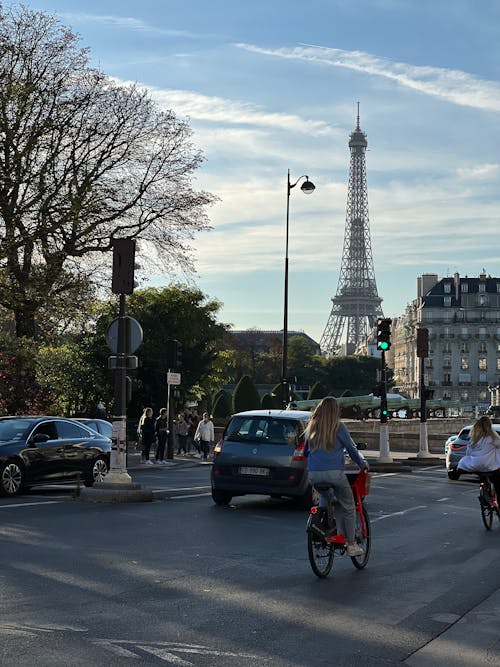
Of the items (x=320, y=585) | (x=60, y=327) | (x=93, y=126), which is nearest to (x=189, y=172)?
(x=93, y=126)

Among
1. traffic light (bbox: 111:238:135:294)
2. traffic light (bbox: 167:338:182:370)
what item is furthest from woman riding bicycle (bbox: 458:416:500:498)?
traffic light (bbox: 167:338:182:370)

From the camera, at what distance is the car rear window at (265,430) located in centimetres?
1906

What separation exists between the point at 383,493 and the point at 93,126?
21650mm

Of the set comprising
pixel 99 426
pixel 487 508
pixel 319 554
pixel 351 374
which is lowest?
pixel 319 554

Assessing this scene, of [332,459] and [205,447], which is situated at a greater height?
[332,459]

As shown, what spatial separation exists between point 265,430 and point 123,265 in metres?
3.96

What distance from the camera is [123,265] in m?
20.6

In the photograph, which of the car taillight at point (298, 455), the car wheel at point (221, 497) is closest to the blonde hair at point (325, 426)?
the car taillight at point (298, 455)

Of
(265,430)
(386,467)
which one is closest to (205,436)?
(386,467)

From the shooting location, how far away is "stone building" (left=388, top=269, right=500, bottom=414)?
19025 centimetres

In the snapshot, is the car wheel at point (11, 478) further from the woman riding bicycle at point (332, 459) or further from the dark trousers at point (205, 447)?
the dark trousers at point (205, 447)

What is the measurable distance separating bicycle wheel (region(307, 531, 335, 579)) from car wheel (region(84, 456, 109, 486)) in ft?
41.4

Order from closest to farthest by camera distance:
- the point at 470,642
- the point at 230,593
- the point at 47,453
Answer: the point at 470,642, the point at 230,593, the point at 47,453

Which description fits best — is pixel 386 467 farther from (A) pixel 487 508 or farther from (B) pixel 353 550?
(B) pixel 353 550
